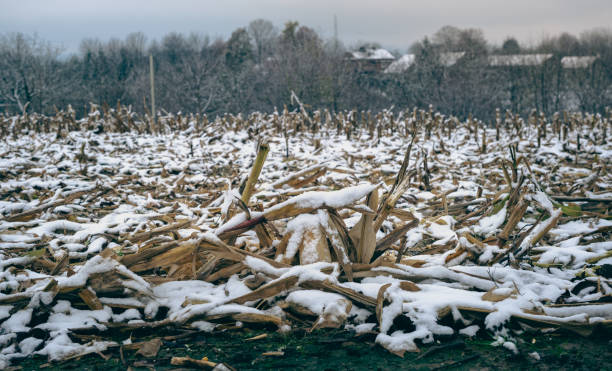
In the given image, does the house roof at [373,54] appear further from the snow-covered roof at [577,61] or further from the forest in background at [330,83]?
the snow-covered roof at [577,61]

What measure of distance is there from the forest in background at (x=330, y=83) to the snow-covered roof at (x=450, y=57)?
0.86 meters

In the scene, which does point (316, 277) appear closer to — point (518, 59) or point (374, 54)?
point (518, 59)

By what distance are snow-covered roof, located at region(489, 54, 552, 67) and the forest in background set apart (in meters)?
1.05

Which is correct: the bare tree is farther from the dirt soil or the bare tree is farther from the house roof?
the dirt soil

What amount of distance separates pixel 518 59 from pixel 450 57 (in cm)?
760

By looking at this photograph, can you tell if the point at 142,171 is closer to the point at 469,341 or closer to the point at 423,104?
the point at 469,341

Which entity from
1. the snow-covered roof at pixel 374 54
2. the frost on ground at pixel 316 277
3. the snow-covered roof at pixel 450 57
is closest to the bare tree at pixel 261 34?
the snow-covered roof at pixel 374 54

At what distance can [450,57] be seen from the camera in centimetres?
4875

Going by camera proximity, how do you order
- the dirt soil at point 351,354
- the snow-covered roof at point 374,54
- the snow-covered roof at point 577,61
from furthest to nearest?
the snow-covered roof at point 374,54 < the snow-covered roof at point 577,61 < the dirt soil at point 351,354

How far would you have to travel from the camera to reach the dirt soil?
3.90ft

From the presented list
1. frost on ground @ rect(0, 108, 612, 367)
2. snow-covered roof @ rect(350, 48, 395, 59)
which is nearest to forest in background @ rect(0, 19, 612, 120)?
snow-covered roof @ rect(350, 48, 395, 59)

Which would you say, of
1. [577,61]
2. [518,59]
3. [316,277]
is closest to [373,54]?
[518,59]

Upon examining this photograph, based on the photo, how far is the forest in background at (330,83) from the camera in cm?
3972

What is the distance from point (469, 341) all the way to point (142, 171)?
16.7 ft
